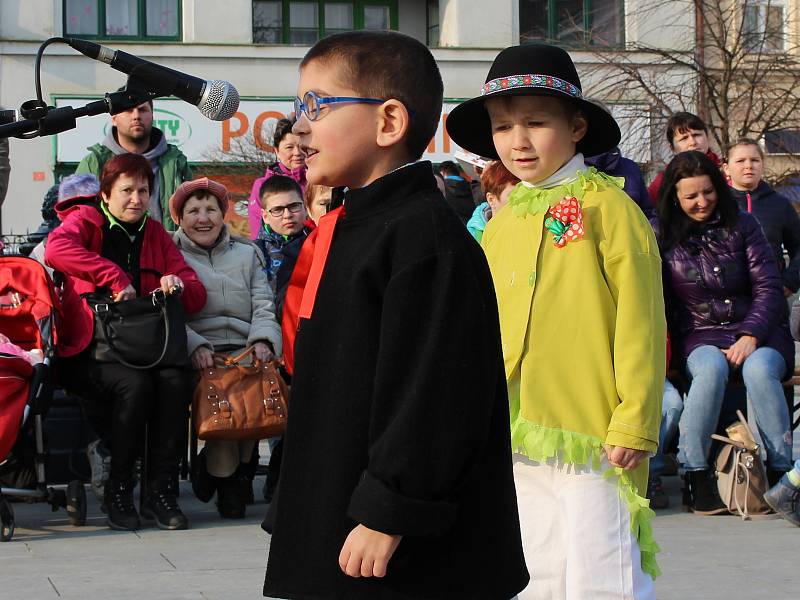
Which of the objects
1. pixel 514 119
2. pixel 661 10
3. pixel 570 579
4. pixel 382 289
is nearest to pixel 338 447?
pixel 382 289

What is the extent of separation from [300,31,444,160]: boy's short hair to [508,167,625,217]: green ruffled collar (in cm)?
130

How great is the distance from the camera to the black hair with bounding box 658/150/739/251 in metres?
7.62

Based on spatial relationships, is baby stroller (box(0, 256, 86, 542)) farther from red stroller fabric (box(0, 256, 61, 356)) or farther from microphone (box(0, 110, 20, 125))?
microphone (box(0, 110, 20, 125))

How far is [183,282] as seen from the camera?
24.4 feet

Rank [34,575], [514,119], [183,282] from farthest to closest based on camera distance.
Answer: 1. [183,282]
2. [34,575]
3. [514,119]

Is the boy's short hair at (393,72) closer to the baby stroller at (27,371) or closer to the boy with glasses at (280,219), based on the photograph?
the baby stroller at (27,371)

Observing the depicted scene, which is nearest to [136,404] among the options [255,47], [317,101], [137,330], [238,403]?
[137,330]

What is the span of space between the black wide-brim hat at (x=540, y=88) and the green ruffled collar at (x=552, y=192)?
13cm

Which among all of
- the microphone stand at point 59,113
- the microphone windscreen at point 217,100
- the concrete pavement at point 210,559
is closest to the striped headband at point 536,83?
the microphone windscreen at point 217,100

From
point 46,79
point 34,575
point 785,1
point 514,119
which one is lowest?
point 34,575

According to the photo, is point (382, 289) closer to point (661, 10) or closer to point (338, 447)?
point (338, 447)

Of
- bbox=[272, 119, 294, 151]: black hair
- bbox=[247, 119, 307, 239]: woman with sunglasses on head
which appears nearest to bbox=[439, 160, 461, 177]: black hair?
bbox=[247, 119, 307, 239]: woman with sunglasses on head

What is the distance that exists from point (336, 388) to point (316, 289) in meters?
0.23

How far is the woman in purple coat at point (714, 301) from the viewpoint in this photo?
7609mm
